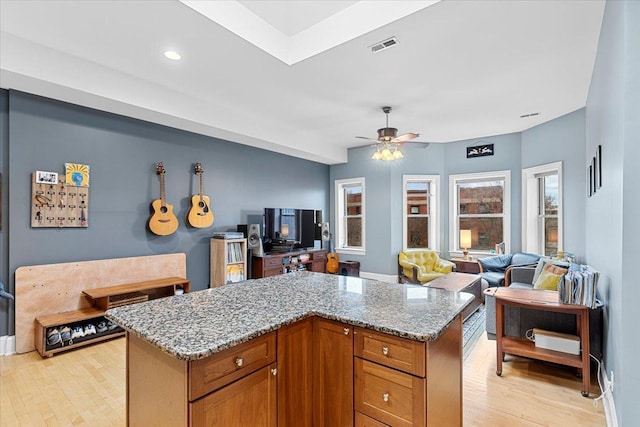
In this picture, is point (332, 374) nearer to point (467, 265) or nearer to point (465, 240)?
point (467, 265)

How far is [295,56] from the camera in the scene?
2.99 meters

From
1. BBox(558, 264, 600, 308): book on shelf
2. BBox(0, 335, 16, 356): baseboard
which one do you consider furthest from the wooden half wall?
BBox(558, 264, 600, 308): book on shelf

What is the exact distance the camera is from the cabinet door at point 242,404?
1.19 meters

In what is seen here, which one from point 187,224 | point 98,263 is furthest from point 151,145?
point 98,263

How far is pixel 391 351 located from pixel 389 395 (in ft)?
0.68

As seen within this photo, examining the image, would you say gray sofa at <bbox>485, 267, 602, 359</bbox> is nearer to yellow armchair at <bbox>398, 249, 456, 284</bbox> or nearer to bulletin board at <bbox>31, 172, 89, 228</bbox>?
yellow armchair at <bbox>398, 249, 456, 284</bbox>

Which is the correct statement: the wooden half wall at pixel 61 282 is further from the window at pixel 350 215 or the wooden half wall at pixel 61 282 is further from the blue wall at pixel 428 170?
the blue wall at pixel 428 170

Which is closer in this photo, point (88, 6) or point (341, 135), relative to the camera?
point (88, 6)

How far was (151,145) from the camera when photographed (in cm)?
399

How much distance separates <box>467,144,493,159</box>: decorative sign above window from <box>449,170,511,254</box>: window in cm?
36

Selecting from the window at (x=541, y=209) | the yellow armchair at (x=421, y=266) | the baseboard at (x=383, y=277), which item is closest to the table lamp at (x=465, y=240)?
the yellow armchair at (x=421, y=266)

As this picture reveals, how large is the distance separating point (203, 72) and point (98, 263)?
2.40 m

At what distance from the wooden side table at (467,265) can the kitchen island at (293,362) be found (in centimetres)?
420

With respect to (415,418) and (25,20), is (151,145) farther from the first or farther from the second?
(415,418)
